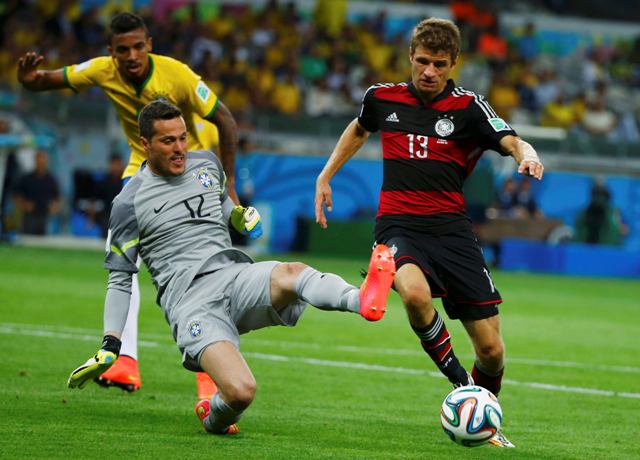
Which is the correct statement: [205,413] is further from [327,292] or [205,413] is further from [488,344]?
[488,344]

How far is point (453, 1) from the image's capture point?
30.6 meters

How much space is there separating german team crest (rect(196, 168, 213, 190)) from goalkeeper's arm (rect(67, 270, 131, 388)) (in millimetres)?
685

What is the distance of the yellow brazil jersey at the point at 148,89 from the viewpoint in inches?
313

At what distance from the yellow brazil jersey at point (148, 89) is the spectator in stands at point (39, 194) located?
13468 mm

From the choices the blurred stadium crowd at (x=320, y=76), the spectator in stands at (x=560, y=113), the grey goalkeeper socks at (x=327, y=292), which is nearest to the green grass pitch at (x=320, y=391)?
the grey goalkeeper socks at (x=327, y=292)

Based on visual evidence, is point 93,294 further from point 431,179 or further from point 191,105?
point 431,179

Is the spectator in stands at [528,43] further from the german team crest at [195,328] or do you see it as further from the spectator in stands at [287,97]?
the german team crest at [195,328]

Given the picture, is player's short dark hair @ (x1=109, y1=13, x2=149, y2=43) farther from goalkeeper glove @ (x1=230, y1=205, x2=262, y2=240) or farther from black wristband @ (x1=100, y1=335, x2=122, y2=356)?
black wristband @ (x1=100, y1=335, x2=122, y2=356)

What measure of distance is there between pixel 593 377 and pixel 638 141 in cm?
1778

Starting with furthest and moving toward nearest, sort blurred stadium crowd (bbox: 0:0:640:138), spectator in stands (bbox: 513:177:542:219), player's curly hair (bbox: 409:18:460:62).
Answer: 1. spectator in stands (bbox: 513:177:542:219)
2. blurred stadium crowd (bbox: 0:0:640:138)
3. player's curly hair (bbox: 409:18:460:62)

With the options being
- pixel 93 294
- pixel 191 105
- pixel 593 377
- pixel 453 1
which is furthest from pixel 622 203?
pixel 191 105

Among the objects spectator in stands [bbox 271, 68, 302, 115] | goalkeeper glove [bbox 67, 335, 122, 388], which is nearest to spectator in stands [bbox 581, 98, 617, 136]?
spectator in stands [bbox 271, 68, 302, 115]

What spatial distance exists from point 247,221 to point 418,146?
3.45 feet

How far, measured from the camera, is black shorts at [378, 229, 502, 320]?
6.46m
